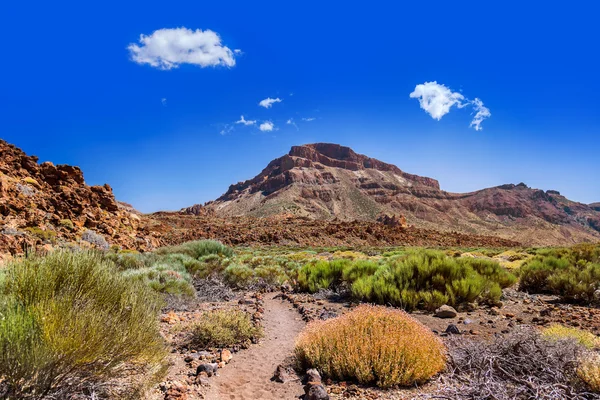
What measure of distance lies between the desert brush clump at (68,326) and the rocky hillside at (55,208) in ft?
30.9

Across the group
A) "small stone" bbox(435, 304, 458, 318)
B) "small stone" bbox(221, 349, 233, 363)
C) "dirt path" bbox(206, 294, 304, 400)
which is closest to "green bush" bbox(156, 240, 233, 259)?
"dirt path" bbox(206, 294, 304, 400)

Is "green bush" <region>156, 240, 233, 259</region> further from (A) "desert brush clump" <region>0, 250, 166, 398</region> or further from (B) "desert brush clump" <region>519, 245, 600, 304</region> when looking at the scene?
(A) "desert brush clump" <region>0, 250, 166, 398</region>

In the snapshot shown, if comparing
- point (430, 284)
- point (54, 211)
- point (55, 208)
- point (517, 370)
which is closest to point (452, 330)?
point (517, 370)

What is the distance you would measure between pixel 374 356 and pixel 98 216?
796 inches

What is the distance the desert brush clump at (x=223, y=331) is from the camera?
5805 millimetres

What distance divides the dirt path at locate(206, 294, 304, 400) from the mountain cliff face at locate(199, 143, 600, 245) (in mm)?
77627

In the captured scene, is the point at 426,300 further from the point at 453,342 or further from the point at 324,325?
the point at 324,325

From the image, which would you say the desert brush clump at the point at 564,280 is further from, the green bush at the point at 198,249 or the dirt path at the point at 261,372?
the green bush at the point at 198,249

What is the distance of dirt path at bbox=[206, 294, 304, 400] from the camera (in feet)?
13.6

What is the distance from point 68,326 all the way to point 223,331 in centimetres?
331

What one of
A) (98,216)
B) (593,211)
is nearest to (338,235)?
(98,216)

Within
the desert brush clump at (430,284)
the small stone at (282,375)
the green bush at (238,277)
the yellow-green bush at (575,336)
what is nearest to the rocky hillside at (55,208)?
the green bush at (238,277)

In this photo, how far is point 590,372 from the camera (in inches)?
131

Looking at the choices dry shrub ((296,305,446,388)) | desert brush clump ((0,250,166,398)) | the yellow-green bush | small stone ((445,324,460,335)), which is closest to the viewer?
desert brush clump ((0,250,166,398))
